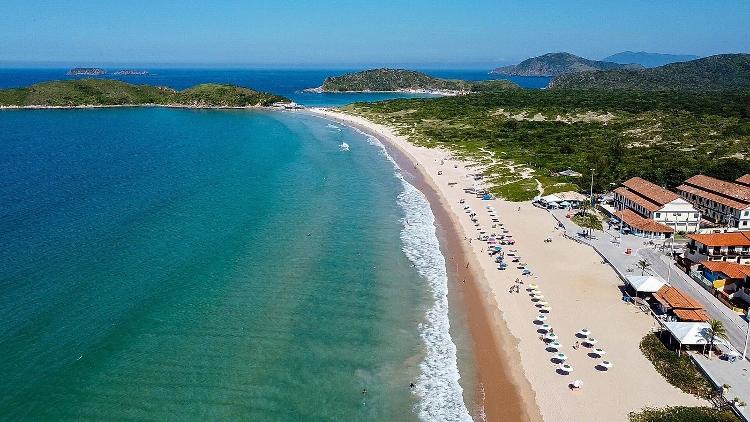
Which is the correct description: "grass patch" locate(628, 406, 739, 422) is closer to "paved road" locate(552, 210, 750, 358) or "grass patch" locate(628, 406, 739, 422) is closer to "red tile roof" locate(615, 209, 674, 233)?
"paved road" locate(552, 210, 750, 358)

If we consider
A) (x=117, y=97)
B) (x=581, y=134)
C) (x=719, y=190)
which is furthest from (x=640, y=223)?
(x=117, y=97)

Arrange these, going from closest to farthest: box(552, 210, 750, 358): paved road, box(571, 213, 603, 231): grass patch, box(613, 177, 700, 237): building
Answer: box(552, 210, 750, 358): paved road < box(613, 177, 700, 237): building < box(571, 213, 603, 231): grass patch

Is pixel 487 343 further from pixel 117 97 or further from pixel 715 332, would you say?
pixel 117 97

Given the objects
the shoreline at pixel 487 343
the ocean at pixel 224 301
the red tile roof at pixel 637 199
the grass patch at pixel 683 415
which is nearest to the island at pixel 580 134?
the red tile roof at pixel 637 199

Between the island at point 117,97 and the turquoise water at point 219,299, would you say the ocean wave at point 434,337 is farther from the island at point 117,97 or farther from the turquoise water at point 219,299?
the island at point 117,97

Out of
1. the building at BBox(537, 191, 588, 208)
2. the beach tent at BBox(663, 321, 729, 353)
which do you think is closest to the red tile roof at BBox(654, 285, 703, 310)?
the beach tent at BBox(663, 321, 729, 353)

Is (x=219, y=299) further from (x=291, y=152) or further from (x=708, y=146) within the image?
(x=708, y=146)
